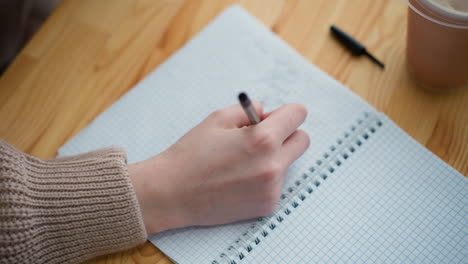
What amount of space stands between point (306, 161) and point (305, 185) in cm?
4

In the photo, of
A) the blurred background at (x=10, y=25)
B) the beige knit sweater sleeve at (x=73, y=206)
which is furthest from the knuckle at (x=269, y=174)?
the blurred background at (x=10, y=25)

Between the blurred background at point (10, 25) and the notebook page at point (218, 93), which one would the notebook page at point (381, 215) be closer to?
the notebook page at point (218, 93)

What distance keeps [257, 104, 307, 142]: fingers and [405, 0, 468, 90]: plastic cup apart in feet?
0.63

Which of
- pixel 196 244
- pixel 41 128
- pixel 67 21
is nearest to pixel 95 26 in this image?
pixel 67 21

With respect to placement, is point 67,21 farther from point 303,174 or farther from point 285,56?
point 303,174

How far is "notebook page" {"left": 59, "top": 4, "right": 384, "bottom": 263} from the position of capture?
637 millimetres

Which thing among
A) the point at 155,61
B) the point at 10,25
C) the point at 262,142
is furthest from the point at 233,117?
the point at 10,25

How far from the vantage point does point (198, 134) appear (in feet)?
1.89

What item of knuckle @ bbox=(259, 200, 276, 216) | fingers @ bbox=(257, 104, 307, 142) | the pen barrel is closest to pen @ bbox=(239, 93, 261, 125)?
fingers @ bbox=(257, 104, 307, 142)

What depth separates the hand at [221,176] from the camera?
21.4 inches

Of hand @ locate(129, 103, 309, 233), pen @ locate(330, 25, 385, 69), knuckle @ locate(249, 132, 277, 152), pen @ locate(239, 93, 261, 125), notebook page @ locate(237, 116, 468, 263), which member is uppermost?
pen @ locate(330, 25, 385, 69)

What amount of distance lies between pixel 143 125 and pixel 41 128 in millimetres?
164

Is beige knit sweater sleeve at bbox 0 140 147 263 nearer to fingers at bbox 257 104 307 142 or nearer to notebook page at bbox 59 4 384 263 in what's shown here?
notebook page at bbox 59 4 384 263

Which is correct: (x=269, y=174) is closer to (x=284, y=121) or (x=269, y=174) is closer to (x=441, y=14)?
(x=284, y=121)
